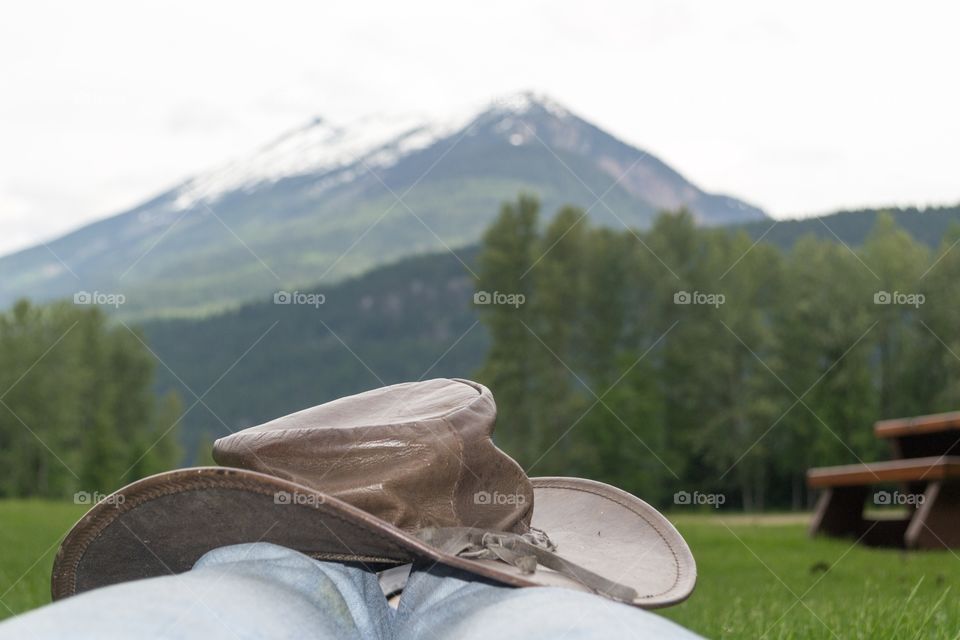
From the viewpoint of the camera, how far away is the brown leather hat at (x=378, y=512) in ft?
6.26

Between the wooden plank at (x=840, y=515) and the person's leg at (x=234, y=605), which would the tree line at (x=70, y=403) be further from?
the person's leg at (x=234, y=605)

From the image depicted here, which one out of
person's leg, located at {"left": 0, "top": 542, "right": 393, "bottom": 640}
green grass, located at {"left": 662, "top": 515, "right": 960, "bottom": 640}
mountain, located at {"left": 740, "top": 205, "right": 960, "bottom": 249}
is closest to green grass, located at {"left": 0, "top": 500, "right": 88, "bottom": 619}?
person's leg, located at {"left": 0, "top": 542, "right": 393, "bottom": 640}

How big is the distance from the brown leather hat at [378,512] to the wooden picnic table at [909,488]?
24.3 feet

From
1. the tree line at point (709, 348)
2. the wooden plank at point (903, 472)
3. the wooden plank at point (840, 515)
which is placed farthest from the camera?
the tree line at point (709, 348)

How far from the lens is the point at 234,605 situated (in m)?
1.63

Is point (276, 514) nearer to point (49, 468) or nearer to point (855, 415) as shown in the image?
point (855, 415)

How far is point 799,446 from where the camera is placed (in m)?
41.9

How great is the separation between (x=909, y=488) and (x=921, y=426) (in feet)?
2.35

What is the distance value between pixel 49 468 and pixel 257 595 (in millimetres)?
57666

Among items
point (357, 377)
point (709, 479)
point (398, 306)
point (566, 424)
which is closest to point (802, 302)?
point (709, 479)

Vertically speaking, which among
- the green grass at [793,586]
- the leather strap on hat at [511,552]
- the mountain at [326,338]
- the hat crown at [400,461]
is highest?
the hat crown at [400,461]

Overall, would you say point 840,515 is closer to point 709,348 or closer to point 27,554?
point 27,554

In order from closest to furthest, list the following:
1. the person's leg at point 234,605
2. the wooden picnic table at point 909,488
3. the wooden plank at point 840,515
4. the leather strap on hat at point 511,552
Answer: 1. the person's leg at point 234,605
2. the leather strap on hat at point 511,552
3. the wooden picnic table at point 909,488
4. the wooden plank at point 840,515

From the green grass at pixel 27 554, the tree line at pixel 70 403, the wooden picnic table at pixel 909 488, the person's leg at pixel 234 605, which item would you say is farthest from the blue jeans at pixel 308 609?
the tree line at pixel 70 403
